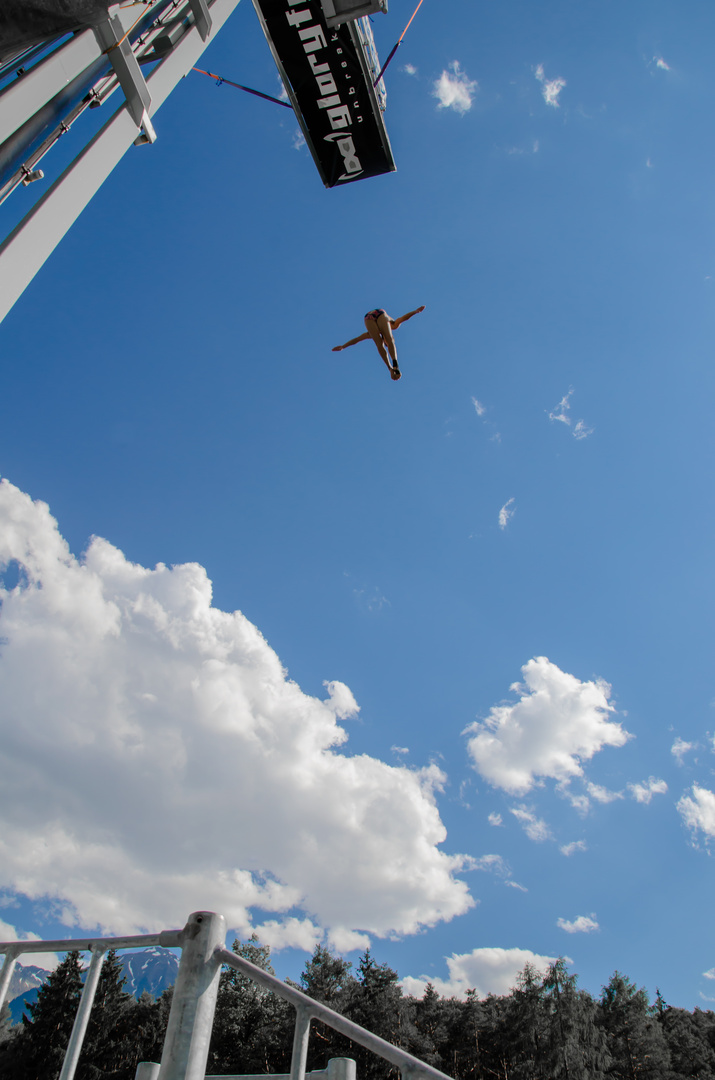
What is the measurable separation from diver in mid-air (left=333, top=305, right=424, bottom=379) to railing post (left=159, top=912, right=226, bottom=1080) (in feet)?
29.5

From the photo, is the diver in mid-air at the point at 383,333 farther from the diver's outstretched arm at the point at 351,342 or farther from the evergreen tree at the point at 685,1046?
the evergreen tree at the point at 685,1046

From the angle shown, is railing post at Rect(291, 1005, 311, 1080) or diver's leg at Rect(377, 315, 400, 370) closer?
railing post at Rect(291, 1005, 311, 1080)

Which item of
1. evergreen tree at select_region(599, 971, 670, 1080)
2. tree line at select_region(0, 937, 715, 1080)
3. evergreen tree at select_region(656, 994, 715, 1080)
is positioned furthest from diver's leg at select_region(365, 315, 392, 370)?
evergreen tree at select_region(656, 994, 715, 1080)

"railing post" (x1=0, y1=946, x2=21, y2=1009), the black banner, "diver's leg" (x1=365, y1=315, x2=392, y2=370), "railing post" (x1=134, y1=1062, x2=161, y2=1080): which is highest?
"diver's leg" (x1=365, y1=315, x2=392, y2=370)

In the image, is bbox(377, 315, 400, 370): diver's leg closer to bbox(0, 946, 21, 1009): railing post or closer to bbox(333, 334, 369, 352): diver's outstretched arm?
bbox(333, 334, 369, 352): diver's outstretched arm

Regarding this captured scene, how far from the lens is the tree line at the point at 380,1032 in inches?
1555

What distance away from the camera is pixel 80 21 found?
362cm

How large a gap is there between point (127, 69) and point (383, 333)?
17.9 ft

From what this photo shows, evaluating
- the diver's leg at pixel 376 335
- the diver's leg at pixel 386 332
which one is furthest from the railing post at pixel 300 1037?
the diver's leg at pixel 376 335

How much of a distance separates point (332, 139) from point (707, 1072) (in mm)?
67723

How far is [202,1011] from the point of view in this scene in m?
2.17

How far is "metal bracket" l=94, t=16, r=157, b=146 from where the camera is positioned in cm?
460

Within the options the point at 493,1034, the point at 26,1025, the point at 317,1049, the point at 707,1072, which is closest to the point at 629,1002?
the point at 707,1072

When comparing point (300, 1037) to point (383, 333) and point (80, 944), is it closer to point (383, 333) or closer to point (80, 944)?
point (80, 944)
